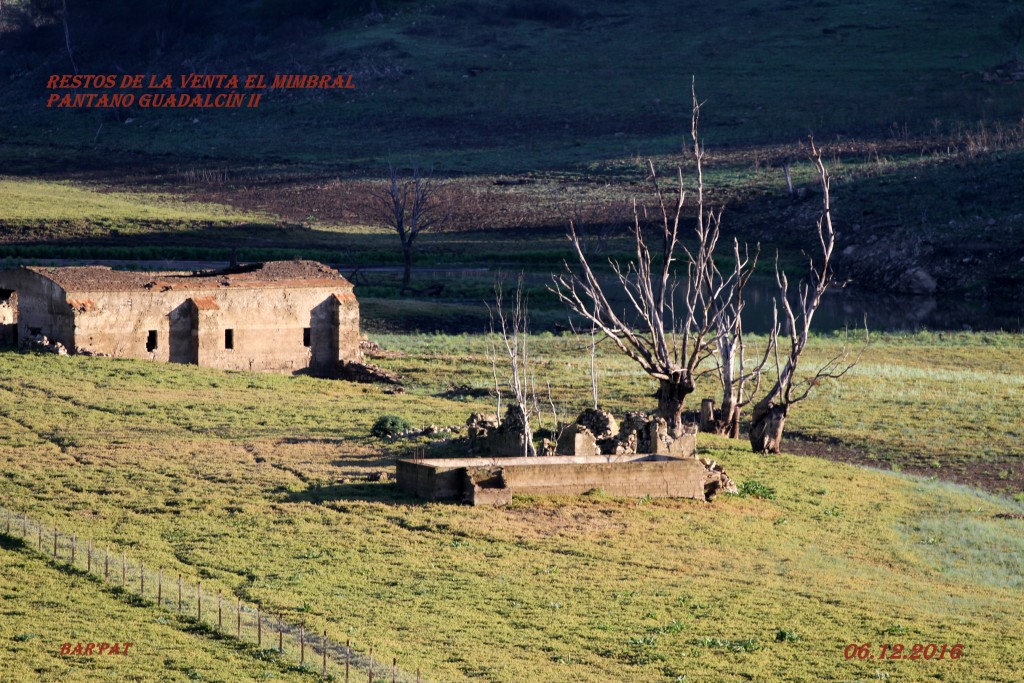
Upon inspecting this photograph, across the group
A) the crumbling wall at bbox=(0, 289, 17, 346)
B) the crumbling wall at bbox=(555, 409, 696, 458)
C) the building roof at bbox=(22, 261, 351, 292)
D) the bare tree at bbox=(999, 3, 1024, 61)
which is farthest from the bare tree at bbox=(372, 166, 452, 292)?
the crumbling wall at bbox=(555, 409, 696, 458)

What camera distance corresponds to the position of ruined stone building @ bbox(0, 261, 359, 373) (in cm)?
4962

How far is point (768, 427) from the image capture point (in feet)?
135

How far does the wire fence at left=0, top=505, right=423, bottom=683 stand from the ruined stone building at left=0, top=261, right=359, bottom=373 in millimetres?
20548

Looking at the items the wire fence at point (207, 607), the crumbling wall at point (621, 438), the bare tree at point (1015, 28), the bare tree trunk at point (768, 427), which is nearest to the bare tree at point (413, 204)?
the bare tree trunk at point (768, 427)

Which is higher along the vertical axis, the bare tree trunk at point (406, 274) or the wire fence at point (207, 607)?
the bare tree trunk at point (406, 274)

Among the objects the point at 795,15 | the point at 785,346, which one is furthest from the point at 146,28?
the point at 785,346

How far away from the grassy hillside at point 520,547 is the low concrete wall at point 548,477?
1.82 ft

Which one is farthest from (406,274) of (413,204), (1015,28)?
(1015,28)

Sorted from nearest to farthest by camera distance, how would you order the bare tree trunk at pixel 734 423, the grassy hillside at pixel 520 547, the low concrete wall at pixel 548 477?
the grassy hillside at pixel 520 547, the low concrete wall at pixel 548 477, the bare tree trunk at pixel 734 423

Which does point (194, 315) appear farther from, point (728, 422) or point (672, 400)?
point (672, 400)

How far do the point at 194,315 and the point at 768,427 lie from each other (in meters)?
19.9

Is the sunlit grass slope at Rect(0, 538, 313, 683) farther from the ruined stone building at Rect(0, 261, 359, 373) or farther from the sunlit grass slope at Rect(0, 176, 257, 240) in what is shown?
the sunlit grass slope at Rect(0, 176, 257, 240)

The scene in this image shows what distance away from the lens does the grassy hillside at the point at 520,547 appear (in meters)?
23.6
